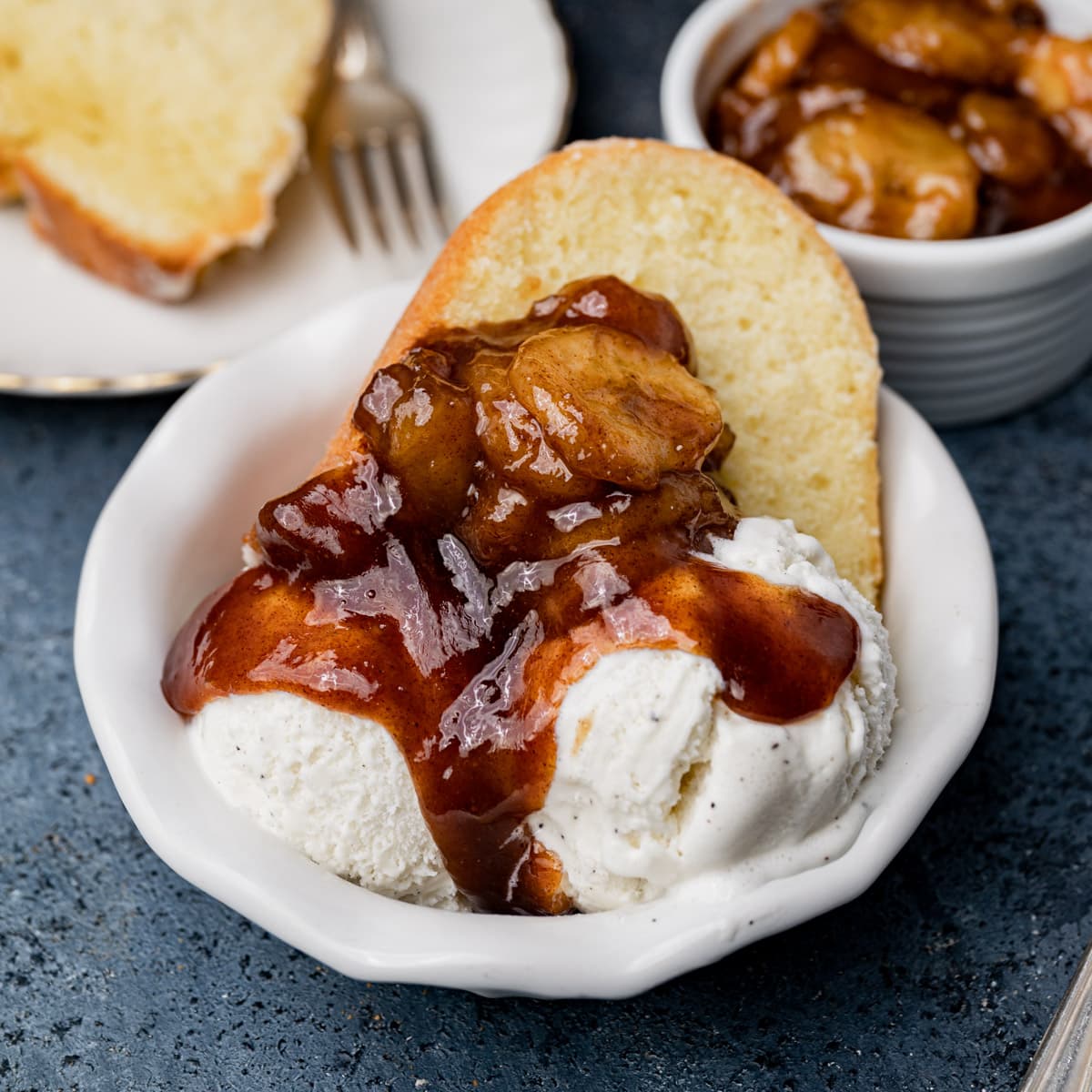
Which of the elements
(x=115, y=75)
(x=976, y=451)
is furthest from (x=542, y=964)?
(x=115, y=75)

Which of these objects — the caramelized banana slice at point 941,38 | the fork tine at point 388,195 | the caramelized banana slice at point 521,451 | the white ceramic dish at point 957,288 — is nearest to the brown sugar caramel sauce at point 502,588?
the caramelized banana slice at point 521,451

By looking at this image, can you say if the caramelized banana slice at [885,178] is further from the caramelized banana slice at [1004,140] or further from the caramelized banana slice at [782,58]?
the caramelized banana slice at [782,58]

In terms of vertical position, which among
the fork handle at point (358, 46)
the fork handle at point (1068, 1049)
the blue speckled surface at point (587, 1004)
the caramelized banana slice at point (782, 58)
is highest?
the caramelized banana slice at point (782, 58)

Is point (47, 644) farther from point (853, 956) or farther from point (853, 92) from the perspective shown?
point (853, 92)

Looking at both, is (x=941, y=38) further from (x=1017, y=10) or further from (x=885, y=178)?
(x=885, y=178)

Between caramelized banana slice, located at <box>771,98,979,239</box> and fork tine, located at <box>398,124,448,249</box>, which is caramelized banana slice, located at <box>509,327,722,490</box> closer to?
caramelized banana slice, located at <box>771,98,979,239</box>

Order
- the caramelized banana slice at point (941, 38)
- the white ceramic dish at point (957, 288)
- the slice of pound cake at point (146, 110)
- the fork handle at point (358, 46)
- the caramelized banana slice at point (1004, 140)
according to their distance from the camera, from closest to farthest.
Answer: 1. the white ceramic dish at point (957, 288)
2. the caramelized banana slice at point (1004, 140)
3. the caramelized banana slice at point (941, 38)
4. the slice of pound cake at point (146, 110)
5. the fork handle at point (358, 46)
